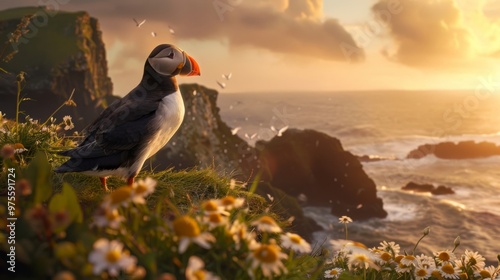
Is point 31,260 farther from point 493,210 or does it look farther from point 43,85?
point 43,85

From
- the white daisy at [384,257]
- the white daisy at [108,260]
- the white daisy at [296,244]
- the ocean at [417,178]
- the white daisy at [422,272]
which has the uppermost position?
the white daisy at [108,260]

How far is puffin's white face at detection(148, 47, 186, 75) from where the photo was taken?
645cm

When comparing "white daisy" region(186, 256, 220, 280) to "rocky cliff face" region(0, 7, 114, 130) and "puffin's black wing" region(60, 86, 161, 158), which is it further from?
"rocky cliff face" region(0, 7, 114, 130)

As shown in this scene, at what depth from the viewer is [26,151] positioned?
7.11 meters

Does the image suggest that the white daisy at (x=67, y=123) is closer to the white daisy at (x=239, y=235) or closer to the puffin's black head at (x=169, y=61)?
the puffin's black head at (x=169, y=61)

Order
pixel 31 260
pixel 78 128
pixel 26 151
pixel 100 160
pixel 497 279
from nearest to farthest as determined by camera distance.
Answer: pixel 31 260 < pixel 497 279 < pixel 100 160 < pixel 26 151 < pixel 78 128

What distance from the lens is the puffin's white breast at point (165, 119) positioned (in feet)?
19.7

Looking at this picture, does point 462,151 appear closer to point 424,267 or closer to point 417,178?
point 417,178

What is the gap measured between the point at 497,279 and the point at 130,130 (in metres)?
4.51

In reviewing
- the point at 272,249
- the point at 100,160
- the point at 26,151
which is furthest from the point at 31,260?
the point at 26,151

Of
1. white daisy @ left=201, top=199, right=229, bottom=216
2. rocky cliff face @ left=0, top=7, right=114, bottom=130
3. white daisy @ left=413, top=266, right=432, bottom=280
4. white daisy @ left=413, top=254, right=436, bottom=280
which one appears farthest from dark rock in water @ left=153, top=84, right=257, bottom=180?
white daisy @ left=201, top=199, right=229, bottom=216

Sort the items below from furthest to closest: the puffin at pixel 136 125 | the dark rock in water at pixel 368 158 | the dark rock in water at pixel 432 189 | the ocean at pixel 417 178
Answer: the dark rock in water at pixel 368 158 < the dark rock in water at pixel 432 189 < the ocean at pixel 417 178 < the puffin at pixel 136 125

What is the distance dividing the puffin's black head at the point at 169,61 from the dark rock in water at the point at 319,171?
44.3 meters

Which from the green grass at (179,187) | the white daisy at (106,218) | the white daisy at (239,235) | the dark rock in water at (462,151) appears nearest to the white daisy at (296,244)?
the white daisy at (239,235)
